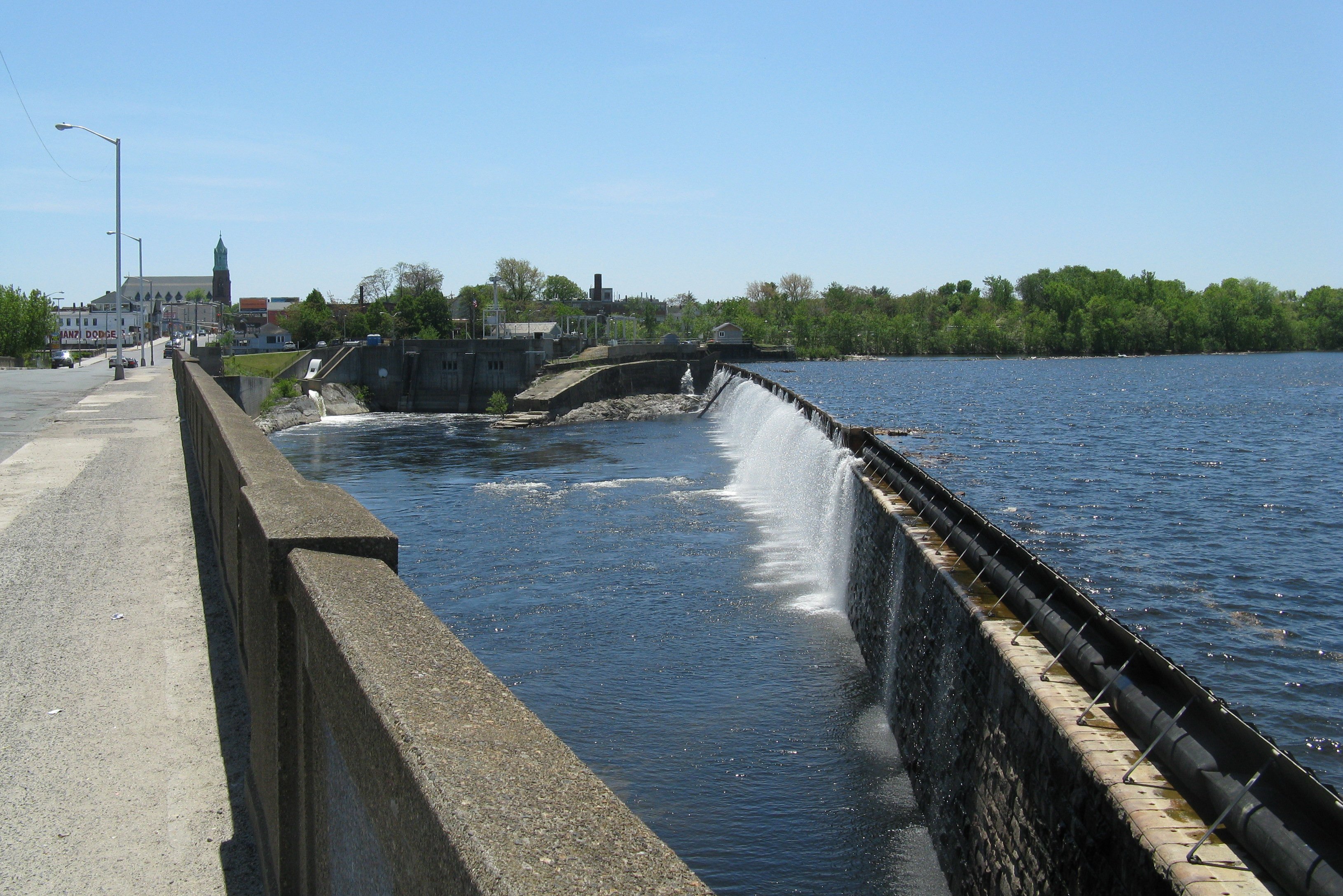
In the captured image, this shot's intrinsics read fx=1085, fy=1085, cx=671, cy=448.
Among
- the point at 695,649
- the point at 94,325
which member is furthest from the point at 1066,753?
the point at 94,325

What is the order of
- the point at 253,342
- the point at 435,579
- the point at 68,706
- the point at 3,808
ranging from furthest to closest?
the point at 253,342 < the point at 435,579 < the point at 68,706 < the point at 3,808

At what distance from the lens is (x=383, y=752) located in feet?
10.3

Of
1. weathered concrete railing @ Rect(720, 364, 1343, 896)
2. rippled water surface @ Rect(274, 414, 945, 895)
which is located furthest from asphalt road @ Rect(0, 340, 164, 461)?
weathered concrete railing @ Rect(720, 364, 1343, 896)

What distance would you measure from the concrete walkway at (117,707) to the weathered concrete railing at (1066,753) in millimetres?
5269

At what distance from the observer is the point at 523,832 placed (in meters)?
2.51

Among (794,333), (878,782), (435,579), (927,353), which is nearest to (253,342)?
(794,333)

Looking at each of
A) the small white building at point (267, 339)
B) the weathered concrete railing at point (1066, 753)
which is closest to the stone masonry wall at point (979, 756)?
the weathered concrete railing at point (1066, 753)

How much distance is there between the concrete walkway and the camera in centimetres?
569

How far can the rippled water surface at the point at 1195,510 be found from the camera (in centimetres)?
1555

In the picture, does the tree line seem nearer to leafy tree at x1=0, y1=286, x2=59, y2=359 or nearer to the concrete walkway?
leafy tree at x1=0, y1=286, x2=59, y2=359

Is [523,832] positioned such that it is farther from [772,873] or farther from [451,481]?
[451,481]

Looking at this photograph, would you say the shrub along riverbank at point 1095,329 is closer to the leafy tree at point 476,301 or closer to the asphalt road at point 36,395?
the leafy tree at point 476,301

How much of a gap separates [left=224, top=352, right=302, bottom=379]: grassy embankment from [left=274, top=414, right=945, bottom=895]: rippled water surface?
121 ft

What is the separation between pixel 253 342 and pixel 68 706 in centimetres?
15987
